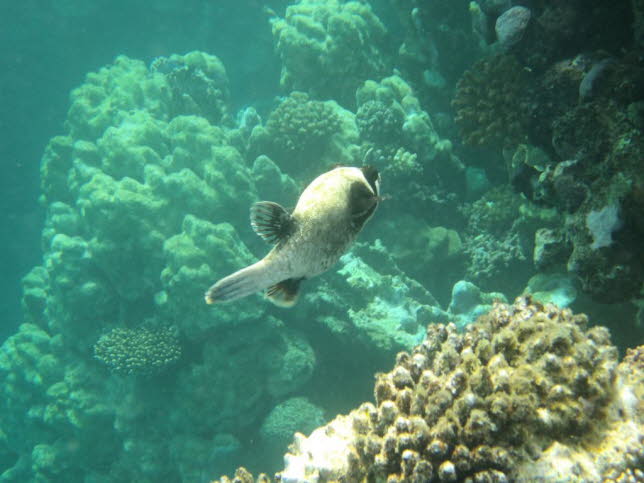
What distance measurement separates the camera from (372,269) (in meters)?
9.85

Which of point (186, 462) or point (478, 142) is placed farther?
point (186, 462)

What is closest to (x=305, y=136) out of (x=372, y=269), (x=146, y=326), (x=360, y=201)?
(x=372, y=269)

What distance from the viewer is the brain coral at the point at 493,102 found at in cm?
805

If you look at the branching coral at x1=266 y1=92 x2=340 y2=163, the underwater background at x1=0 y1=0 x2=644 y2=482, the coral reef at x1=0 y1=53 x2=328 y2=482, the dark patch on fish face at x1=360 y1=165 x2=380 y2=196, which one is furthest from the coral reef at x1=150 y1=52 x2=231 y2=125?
the dark patch on fish face at x1=360 y1=165 x2=380 y2=196

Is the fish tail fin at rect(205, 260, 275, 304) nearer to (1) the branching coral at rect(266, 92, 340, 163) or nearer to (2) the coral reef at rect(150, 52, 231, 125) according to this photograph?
(1) the branching coral at rect(266, 92, 340, 163)

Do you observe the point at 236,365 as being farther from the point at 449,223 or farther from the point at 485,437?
the point at 485,437

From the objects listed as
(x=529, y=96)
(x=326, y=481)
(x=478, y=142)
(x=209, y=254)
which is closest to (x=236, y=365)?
(x=209, y=254)

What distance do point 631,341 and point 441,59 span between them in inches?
349

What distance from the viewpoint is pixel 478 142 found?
8.67 meters

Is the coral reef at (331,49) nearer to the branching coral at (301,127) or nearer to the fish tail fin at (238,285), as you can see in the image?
the branching coral at (301,127)

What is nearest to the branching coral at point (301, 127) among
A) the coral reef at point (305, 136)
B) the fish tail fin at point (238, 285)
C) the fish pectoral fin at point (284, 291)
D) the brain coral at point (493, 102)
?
the coral reef at point (305, 136)

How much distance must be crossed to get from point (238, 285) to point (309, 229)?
19.5 inches

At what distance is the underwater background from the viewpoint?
276 cm

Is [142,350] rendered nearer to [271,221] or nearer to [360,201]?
[271,221]
